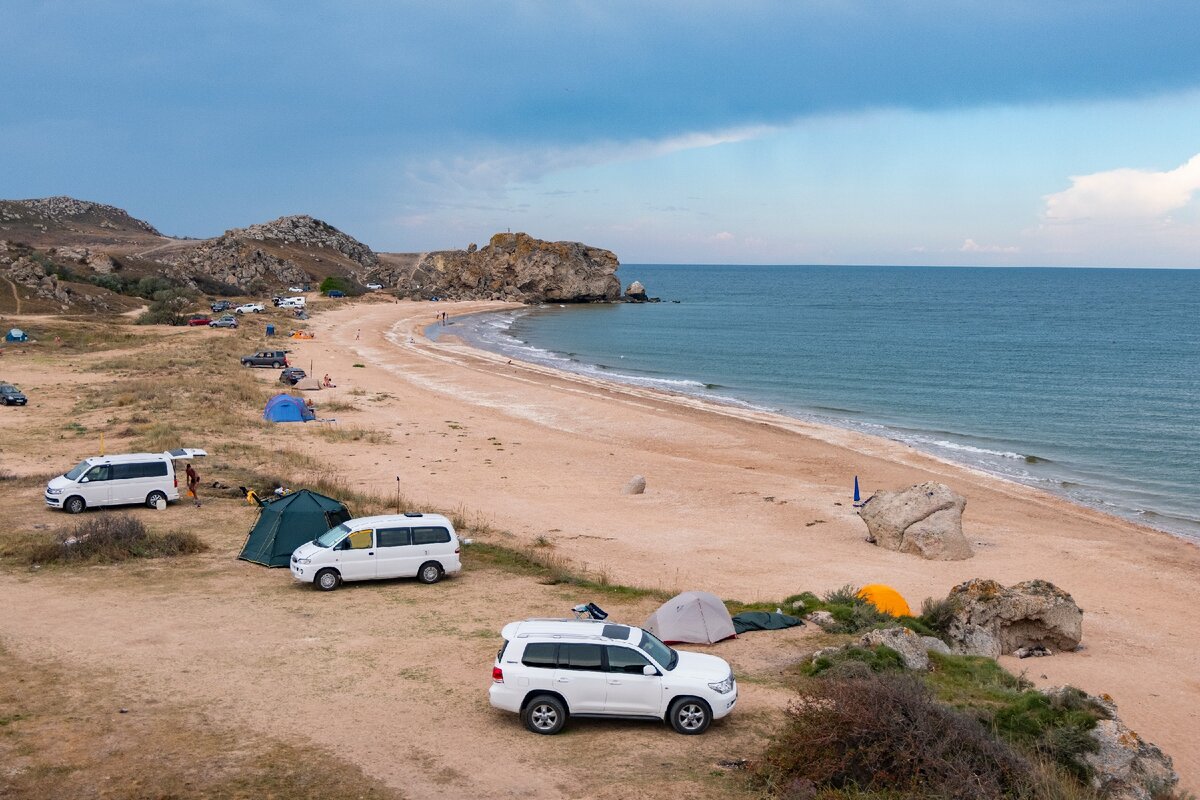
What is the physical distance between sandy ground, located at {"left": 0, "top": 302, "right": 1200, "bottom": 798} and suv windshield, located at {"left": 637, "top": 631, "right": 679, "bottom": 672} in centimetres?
100

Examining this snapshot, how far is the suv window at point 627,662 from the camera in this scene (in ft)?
41.4

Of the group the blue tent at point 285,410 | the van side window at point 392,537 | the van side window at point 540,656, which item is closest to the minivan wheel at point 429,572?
the van side window at point 392,537

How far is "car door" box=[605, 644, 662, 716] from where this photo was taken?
12.6 meters

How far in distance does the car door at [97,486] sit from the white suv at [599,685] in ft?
55.0

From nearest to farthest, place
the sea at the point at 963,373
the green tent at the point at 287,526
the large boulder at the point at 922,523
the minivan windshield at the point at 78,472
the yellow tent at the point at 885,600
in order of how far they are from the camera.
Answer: the yellow tent at the point at 885,600
the green tent at the point at 287,526
the minivan windshield at the point at 78,472
the large boulder at the point at 922,523
the sea at the point at 963,373

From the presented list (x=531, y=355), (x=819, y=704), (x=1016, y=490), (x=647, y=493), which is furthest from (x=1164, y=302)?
(x=819, y=704)

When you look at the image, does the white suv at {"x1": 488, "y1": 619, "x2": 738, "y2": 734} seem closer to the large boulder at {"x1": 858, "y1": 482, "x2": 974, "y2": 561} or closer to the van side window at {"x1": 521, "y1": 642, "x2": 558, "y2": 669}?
the van side window at {"x1": 521, "y1": 642, "x2": 558, "y2": 669}

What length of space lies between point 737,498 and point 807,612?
1275 cm

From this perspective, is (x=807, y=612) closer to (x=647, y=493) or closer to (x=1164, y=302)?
(x=647, y=493)

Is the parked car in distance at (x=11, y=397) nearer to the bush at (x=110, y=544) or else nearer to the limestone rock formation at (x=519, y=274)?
the bush at (x=110, y=544)

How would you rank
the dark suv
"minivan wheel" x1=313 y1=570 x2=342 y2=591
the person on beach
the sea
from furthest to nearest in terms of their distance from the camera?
the dark suv < the sea < the person on beach < "minivan wheel" x1=313 y1=570 x2=342 y2=591

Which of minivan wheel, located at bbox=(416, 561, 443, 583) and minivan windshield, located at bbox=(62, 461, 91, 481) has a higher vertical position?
minivan windshield, located at bbox=(62, 461, 91, 481)

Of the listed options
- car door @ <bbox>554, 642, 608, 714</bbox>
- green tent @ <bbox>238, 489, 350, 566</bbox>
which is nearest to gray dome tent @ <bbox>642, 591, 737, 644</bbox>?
car door @ <bbox>554, 642, 608, 714</bbox>

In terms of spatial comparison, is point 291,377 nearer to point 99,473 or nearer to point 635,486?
point 99,473
